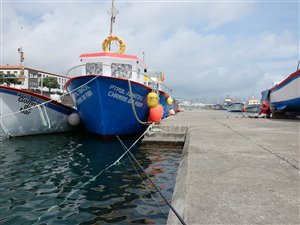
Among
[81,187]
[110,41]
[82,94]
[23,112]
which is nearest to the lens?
[81,187]

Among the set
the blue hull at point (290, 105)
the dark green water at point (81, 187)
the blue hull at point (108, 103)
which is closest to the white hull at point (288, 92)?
the blue hull at point (290, 105)

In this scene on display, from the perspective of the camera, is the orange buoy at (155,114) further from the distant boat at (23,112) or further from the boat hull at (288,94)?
the boat hull at (288,94)

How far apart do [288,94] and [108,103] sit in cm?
825

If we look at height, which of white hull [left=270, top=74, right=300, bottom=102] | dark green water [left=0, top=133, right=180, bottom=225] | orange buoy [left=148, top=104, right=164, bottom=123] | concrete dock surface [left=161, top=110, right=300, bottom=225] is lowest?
dark green water [left=0, top=133, right=180, bottom=225]

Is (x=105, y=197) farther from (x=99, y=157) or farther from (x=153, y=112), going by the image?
(x=153, y=112)

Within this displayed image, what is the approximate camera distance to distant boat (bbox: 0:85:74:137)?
1013cm

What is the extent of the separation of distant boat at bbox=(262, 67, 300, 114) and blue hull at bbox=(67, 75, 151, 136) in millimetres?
6228

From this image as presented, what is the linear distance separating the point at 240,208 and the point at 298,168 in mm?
1592

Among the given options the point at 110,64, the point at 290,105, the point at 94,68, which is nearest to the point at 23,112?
the point at 94,68

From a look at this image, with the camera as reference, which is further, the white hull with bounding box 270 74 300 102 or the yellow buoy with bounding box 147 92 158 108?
the white hull with bounding box 270 74 300 102

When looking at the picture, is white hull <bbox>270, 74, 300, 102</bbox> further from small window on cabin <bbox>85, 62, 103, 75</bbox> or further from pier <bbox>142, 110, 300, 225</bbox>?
small window on cabin <bbox>85, 62, 103, 75</bbox>

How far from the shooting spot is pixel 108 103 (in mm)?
9273

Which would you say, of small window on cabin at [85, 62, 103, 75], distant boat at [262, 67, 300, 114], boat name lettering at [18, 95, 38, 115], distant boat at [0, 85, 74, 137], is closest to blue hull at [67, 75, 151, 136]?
small window on cabin at [85, 62, 103, 75]

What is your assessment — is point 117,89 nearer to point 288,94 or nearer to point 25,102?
point 25,102
